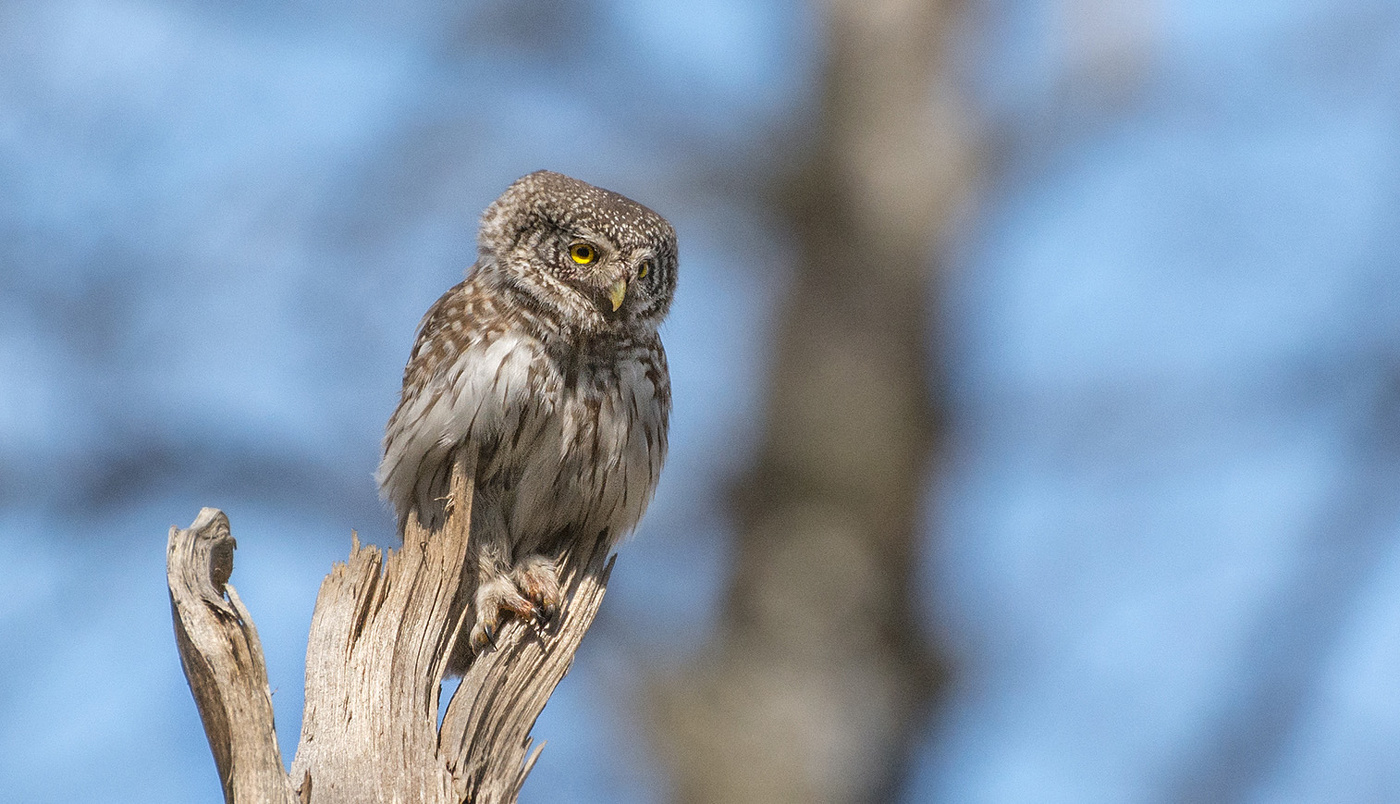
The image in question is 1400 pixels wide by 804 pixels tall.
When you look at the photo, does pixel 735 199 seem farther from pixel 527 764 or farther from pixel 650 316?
pixel 527 764

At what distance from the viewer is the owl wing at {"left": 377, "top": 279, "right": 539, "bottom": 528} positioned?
3932mm

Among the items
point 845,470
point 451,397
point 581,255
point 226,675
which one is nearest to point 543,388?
point 451,397

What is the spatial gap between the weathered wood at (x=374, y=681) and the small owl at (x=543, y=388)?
1.85 ft

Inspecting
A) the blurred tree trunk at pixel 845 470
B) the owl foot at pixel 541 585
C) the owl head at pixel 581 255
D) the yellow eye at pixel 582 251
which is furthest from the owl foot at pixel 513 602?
the blurred tree trunk at pixel 845 470

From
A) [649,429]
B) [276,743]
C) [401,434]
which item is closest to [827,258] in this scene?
[649,429]

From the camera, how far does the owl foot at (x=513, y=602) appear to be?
3.44 m

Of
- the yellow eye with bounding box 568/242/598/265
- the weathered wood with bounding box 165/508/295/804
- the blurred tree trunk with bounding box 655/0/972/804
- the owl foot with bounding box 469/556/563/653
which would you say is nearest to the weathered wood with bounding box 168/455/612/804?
the weathered wood with bounding box 165/508/295/804

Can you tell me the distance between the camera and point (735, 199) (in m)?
6.98

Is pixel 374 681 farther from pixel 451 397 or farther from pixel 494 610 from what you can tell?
pixel 451 397

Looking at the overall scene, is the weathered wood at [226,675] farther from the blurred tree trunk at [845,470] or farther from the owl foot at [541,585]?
the blurred tree trunk at [845,470]

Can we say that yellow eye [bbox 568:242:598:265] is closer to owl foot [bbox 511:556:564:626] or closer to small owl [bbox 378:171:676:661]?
small owl [bbox 378:171:676:661]

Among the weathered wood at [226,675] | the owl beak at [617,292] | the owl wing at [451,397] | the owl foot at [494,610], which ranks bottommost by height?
the weathered wood at [226,675]

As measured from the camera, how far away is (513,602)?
11.4 ft

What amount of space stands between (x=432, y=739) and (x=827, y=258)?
14.3ft
